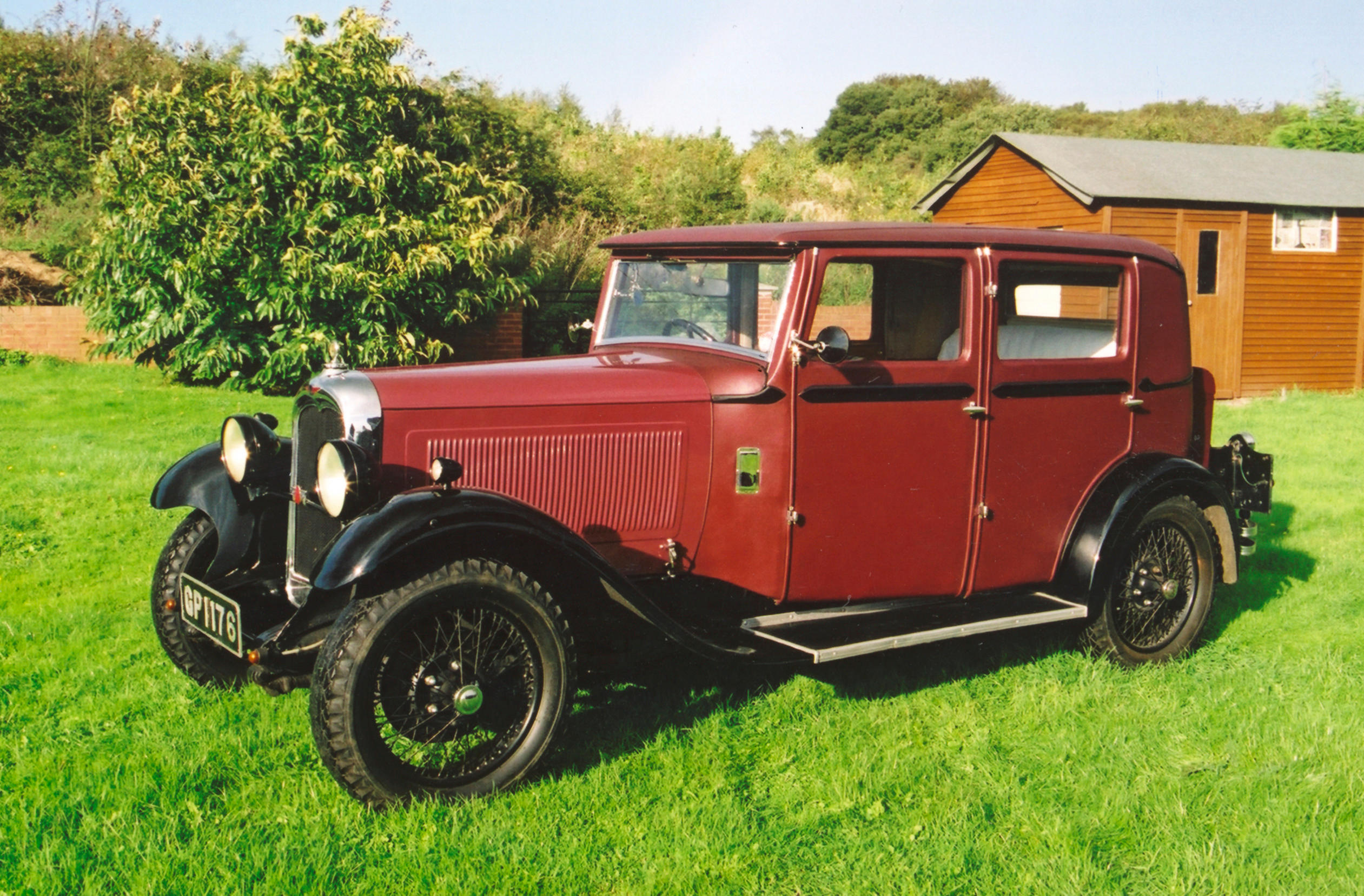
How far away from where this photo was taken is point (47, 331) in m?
13.5

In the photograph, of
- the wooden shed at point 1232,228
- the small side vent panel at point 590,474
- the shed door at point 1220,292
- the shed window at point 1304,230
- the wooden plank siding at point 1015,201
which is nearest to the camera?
A: the small side vent panel at point 590,474

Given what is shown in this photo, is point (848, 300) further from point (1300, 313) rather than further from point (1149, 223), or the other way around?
point (1300, 313)

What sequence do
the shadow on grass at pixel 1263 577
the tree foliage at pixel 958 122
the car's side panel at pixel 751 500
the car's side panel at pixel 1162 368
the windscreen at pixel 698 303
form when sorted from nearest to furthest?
1. the car's side panel at pixel 751 500
2. the windscreen at pixel 698 303
3. the car's side panel at pixel 1162 368
4. the shadow on grass at pixel 1263 577
5. the tree foliage at pixel 958 122

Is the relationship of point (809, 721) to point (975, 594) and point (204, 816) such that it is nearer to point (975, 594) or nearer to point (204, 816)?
point (975, 594)

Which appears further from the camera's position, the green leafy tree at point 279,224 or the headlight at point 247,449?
the green leafy tree at point 279,224

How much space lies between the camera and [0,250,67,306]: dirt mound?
14.0m

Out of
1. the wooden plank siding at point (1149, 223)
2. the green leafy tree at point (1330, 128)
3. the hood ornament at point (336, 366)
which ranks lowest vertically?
the hood ornament at point (336, 366)

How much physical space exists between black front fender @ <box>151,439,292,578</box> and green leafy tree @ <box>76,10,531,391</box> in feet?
25.3

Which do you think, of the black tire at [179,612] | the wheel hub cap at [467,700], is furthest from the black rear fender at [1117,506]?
the black tire at [179,612]

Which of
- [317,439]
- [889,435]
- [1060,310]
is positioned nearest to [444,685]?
[317,439]

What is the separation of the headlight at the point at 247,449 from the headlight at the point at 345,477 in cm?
68

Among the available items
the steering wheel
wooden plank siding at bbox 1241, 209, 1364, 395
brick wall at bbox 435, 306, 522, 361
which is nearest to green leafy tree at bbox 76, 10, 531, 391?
brick wall at bbox 435, 306, 522, 361

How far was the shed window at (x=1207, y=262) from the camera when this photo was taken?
15523 mm

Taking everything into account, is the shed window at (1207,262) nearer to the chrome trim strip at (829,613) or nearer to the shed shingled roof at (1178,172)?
the shed shingled roof at (1178,172)
